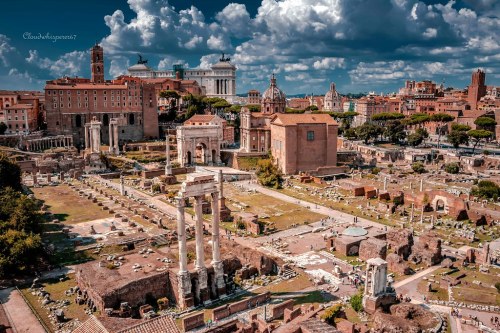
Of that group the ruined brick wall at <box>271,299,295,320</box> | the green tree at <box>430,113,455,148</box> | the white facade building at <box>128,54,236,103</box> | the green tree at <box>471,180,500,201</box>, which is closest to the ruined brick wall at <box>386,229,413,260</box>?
the ruined brick wall at <box>271,299,295,320</box>

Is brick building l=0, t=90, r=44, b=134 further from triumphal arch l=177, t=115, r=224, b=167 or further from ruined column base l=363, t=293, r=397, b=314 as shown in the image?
ruined column base l=363, t=293, r=397, b=314

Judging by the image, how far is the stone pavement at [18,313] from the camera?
22281 millimetres

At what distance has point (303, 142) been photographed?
66.2 m

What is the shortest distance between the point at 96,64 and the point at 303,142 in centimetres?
6338

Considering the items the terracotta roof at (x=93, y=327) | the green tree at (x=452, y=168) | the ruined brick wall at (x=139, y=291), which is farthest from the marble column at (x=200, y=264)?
the green tree at (x=452, y=168)

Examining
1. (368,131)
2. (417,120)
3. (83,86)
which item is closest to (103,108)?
(83,86)

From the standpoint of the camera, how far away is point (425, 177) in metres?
63.4

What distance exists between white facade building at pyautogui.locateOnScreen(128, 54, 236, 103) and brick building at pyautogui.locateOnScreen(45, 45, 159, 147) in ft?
198

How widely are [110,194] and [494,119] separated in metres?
88.0

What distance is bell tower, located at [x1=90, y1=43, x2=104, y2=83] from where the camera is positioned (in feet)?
348

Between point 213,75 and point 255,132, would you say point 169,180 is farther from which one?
point 213,75

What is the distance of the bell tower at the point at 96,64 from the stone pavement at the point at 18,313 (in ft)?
286

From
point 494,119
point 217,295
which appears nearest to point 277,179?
point 217,295

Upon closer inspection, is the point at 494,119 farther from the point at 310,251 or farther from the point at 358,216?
the point at 310,251
